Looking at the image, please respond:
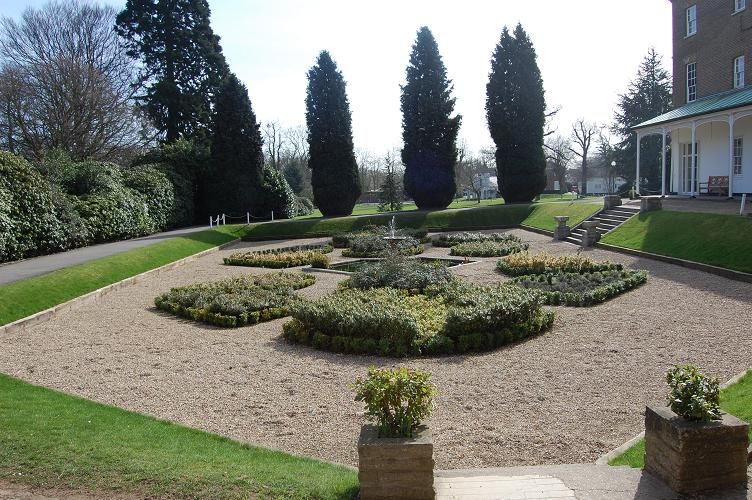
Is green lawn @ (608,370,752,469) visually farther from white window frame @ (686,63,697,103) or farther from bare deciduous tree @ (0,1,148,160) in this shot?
bare deciduous tree @ (0,1,148,160)

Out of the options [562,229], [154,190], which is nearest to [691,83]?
[562,229]

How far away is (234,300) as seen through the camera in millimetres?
12461

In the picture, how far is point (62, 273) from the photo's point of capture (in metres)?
15.0

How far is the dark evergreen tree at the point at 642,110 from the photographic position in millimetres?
47594

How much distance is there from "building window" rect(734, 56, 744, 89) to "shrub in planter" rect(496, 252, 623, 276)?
47.6 feet

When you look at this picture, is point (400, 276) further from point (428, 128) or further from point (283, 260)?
point (428, 128)

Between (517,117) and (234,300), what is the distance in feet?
91.3

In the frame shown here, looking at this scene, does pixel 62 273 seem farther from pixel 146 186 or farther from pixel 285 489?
pixel 146 186

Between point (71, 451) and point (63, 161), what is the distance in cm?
2270

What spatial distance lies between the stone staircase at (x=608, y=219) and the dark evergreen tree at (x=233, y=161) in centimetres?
1921

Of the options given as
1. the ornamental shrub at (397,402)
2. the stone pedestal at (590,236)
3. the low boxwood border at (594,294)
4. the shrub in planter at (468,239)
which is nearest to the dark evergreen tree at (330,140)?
the shrub in planter at (468,239)

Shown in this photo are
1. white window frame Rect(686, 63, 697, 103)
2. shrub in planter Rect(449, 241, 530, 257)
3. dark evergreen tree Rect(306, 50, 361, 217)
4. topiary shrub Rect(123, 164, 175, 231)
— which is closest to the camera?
shrub in planter Rect(449, 241, 530, 257)

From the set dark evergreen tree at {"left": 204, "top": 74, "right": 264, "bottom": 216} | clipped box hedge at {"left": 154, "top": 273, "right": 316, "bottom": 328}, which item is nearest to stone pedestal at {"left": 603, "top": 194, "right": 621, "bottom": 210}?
clipped box hedge at {"left": 154, "top": 273, "right": 316, "bottom": 328}

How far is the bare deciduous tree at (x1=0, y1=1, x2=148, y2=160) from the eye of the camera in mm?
33281
